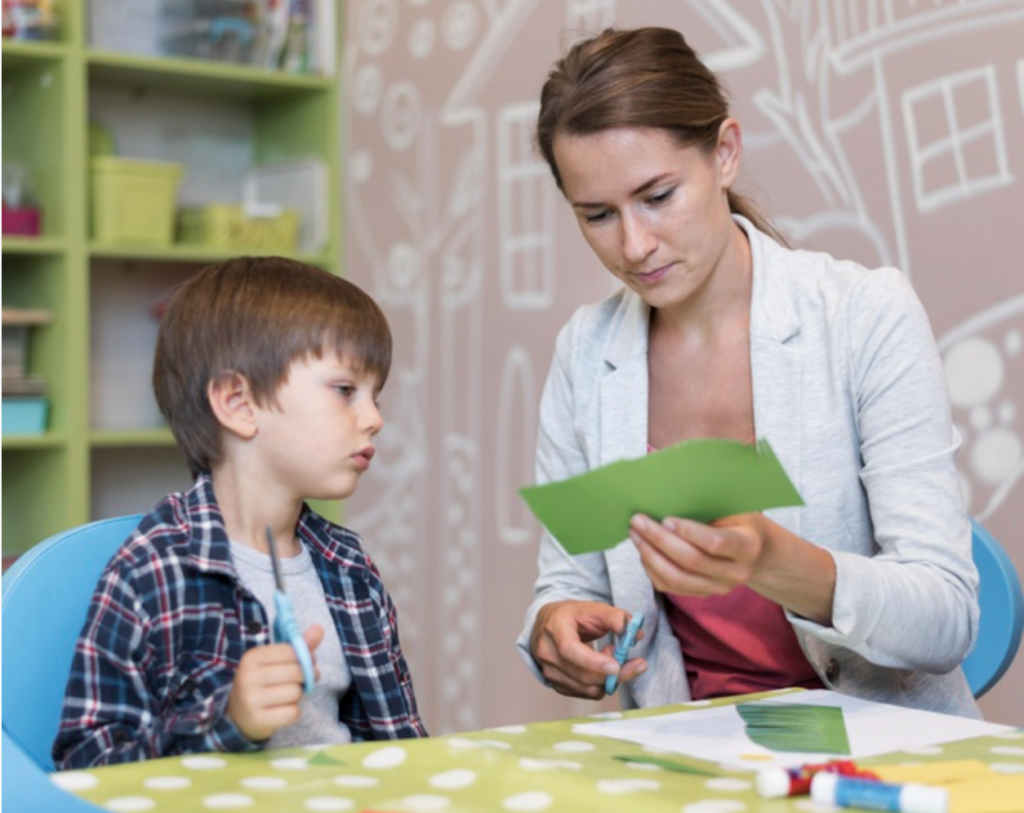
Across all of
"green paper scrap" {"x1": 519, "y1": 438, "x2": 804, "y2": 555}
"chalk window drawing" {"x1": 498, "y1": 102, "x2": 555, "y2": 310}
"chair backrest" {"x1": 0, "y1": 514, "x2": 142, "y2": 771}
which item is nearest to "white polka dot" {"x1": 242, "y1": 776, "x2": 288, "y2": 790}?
"green paper scrap" {"x1": 519, "y1": 438, "x2": 804, "y2": 555}

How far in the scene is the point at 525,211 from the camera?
263 cm

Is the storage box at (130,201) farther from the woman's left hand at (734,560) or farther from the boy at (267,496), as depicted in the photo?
the woman's left hand at (734,560)

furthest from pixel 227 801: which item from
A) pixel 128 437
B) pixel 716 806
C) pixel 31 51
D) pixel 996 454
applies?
pixel 31 51

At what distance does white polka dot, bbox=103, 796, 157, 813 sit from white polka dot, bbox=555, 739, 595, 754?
0.29 metres

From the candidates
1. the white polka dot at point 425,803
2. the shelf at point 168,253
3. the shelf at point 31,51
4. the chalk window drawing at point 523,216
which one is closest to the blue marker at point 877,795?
the white polka dot at point 425,803

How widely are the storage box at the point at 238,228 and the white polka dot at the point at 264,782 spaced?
233 cm

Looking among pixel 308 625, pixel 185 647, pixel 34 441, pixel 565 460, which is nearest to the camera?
pixel 185 647

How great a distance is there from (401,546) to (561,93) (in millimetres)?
1664

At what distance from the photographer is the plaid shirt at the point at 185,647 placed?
1.05 metres

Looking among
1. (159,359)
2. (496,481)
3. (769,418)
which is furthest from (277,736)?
(496,481)

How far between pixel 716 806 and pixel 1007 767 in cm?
22

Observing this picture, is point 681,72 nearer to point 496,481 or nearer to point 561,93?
point 561,93

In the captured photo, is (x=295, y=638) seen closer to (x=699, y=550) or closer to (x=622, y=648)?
(x=699, y=550)

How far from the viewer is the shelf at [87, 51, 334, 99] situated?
2.92m
